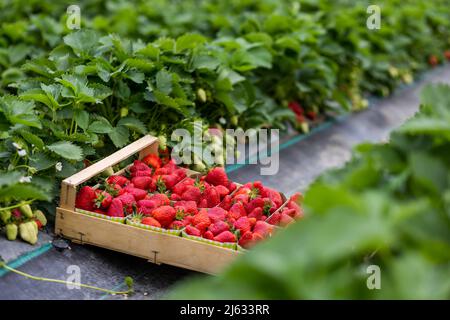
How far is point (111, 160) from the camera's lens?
358cm

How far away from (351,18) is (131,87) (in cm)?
275

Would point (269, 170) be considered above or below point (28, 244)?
above

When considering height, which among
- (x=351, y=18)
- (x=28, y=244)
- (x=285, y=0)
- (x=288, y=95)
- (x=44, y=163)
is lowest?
(x=28, y=244)

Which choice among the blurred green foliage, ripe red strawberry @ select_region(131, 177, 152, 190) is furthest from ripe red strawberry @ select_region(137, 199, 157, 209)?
the blurred green foliage

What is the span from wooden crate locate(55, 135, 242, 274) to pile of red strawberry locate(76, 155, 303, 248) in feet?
0.22

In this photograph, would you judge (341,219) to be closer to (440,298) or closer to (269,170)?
(440,298)

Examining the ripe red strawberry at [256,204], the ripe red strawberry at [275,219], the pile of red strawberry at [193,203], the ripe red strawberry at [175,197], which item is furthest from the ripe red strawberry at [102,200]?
the ripe red strawberry at [275,219]

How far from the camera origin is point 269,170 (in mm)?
4645

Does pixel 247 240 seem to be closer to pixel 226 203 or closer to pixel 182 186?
pixel 226 203

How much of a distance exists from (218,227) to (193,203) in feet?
0.89

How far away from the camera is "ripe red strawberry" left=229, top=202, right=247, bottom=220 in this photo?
3.35 m

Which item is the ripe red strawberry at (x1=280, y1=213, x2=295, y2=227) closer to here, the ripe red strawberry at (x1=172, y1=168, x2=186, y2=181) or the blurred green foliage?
the ripe red strawberry at (x1=172, y1=168, x2=186, y2=181)

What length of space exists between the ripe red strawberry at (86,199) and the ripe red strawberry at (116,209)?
0.11 metres
